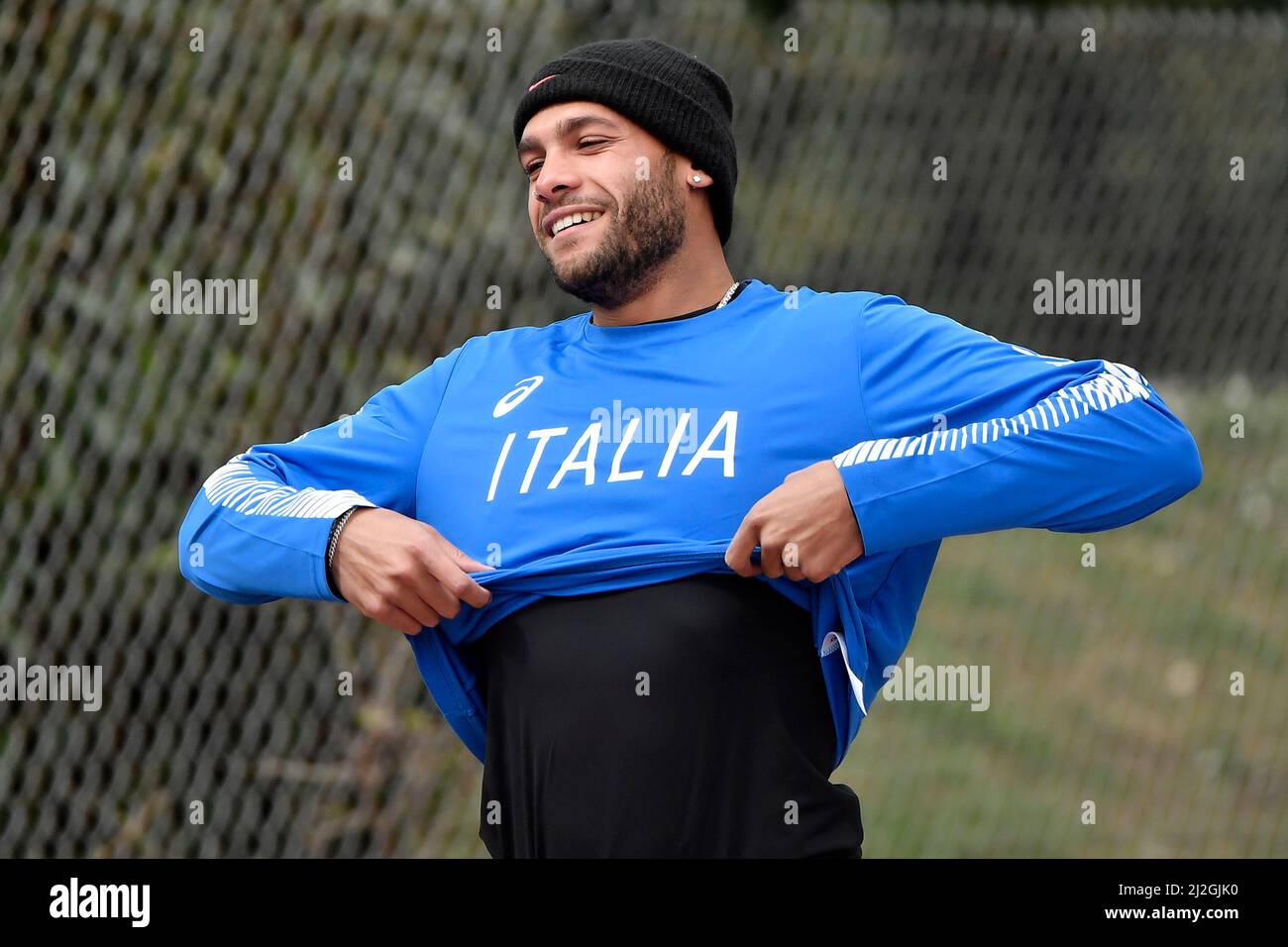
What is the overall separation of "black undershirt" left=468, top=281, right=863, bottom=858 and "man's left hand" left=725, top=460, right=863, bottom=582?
0.15 m

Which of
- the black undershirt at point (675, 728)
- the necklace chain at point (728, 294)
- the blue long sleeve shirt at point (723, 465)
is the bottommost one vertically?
the black undershirt at point (675, 728)

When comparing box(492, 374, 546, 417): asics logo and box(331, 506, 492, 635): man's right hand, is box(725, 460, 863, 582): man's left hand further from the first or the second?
box(492, 374, 546, 417): asics logo

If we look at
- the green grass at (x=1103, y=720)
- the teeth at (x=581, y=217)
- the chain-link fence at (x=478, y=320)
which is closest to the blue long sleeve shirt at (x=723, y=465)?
the teeth at (x=581, y=217)

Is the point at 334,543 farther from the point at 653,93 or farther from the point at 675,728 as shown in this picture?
the point at 653,93

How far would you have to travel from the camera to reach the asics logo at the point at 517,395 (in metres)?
2.51

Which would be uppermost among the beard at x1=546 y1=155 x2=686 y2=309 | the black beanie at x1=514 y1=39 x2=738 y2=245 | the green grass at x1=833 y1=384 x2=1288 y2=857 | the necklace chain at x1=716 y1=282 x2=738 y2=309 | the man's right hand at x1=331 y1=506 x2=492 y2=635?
the black beanie at x1=514 y1=39 x2=738 y2=245

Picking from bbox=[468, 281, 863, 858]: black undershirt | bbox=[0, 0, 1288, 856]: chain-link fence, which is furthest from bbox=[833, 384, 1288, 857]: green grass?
bbox=[468, 281, 863, 858]: black undershirt

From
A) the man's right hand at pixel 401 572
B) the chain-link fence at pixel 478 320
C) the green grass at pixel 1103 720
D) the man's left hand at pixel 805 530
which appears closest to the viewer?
the man's left hand at pixel 805 530

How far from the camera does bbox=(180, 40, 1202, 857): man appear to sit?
215 cm

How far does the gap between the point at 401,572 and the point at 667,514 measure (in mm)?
400

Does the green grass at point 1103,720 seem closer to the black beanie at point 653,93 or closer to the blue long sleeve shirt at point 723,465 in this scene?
the blue long sleeve shirt at point 723,465

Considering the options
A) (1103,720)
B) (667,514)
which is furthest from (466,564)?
(1103,720)

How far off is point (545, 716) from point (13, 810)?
2.09 m

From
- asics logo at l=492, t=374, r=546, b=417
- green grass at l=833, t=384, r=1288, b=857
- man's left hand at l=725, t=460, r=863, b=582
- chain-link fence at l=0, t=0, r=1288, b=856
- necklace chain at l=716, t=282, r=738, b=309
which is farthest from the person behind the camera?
green grass at l=833, t=384, r=1288, b=857
